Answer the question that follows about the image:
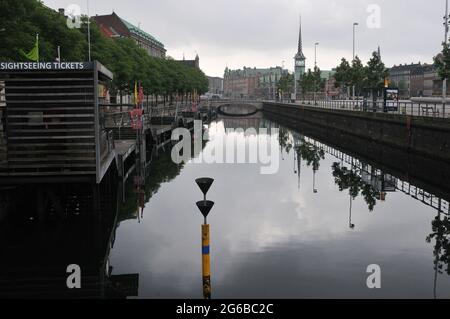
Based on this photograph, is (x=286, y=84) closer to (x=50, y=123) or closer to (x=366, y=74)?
(x=366, y=74)

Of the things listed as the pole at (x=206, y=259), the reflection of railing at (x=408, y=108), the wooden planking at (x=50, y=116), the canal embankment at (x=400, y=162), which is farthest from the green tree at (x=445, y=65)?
the pole at (x=206, y=259)

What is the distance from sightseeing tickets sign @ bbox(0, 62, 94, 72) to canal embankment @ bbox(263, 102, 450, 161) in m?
25.5

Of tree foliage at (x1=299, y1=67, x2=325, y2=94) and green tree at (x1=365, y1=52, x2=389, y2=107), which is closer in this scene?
green tree at (x1=365, y1=52, x2=389, y2=107)

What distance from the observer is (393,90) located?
58.7 metres

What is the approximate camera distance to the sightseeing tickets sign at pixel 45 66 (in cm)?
1789

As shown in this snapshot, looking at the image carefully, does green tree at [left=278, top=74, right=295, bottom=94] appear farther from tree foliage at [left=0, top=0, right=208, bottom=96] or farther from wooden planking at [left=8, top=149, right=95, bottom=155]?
wooden planking at [left=8, top=149, right=95, bottom=155]

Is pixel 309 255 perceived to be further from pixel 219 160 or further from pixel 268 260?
pixel 219 160

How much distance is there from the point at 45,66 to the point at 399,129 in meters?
34.4

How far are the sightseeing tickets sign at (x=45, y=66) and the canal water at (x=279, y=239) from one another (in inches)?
242

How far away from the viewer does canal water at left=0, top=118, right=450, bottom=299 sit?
1478 cm

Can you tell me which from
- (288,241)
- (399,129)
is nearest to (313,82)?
(399,129)

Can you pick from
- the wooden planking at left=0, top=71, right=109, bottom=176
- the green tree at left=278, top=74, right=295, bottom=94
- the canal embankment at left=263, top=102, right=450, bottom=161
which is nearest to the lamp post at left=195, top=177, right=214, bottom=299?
the wooden planking at left=0, top=71, right=109, bottom=176
